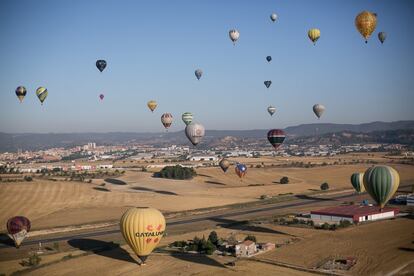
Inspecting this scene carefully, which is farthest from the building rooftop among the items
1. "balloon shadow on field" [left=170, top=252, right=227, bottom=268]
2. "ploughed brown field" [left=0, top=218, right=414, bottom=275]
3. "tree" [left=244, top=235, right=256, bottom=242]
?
"balloon shadow on field" [left=170, top=252, right=227, bottom=268]

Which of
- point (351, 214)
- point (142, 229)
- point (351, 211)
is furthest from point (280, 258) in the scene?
point (351, 211)

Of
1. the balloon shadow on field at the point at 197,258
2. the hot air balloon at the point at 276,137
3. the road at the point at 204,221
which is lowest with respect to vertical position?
the road at the point at 204,221

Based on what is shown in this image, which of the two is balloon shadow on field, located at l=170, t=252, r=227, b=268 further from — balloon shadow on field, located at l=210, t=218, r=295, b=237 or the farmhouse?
the farmhouse

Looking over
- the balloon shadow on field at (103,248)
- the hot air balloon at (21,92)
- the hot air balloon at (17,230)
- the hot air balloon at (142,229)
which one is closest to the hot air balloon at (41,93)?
the hot air balloon at (21,92)

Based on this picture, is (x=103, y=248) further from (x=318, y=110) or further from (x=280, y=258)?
(x=318, y=110)

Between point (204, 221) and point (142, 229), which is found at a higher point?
point (142, 229)

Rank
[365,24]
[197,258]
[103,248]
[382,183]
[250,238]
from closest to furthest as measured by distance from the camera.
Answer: [197,258]
[382,183]
[103,248]
[250,238]
[365,24]

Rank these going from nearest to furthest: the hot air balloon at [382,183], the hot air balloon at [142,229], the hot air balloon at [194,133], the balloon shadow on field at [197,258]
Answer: the hot air balloon at [142,229] < the balloon shadow on field at [197,258] < the hot air balloon at [382,183] < the hot air balloon at [194,133]

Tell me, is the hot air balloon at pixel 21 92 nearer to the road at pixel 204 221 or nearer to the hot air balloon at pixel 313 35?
the road at pixel 204 221
